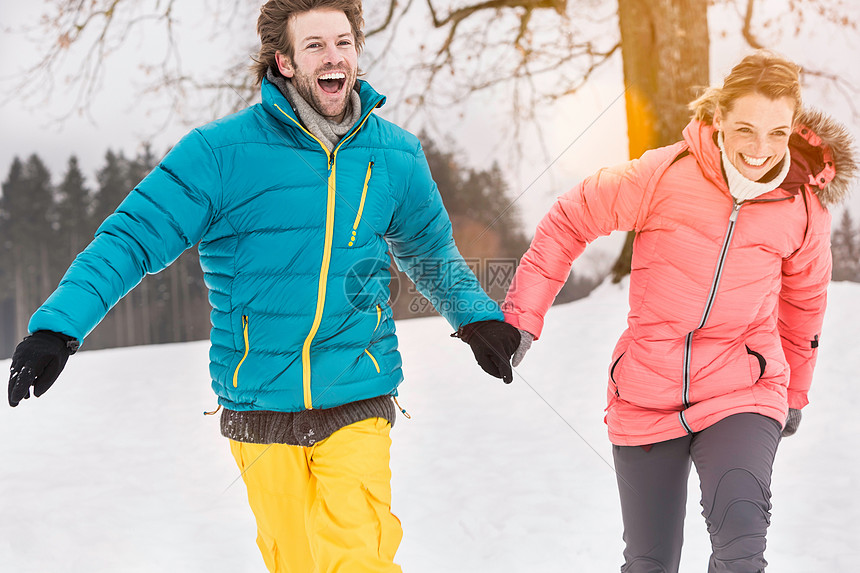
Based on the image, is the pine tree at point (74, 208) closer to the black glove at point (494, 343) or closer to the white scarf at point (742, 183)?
the black glove at point (494, 343)

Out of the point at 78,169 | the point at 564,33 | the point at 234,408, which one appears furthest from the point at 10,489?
the point at 78,169

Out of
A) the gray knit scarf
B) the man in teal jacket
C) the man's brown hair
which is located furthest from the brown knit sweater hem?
the man's brown hair

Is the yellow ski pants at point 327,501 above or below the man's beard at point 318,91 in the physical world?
below

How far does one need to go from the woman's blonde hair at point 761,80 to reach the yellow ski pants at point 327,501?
56.3 inches

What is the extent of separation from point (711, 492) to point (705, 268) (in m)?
0.66

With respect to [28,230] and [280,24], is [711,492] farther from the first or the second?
[28,230]

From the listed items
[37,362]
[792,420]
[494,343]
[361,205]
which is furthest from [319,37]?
[792,420]

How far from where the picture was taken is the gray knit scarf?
7.47 feet

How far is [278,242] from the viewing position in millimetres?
2221

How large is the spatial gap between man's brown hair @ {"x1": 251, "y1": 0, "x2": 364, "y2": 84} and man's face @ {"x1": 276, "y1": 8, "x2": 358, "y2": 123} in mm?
20

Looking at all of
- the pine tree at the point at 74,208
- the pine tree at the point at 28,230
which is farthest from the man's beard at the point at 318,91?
the pine tree at the point at 28,230

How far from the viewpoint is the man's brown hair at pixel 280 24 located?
232cm

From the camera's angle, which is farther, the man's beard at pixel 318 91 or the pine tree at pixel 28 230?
the pine tree at pixel 28 230

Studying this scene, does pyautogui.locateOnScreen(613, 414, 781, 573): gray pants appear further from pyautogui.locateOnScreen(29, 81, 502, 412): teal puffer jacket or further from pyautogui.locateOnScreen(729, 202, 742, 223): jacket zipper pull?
pyautogui.locateOnScreen(29, 81, 502, 412): teal puffer jacket
